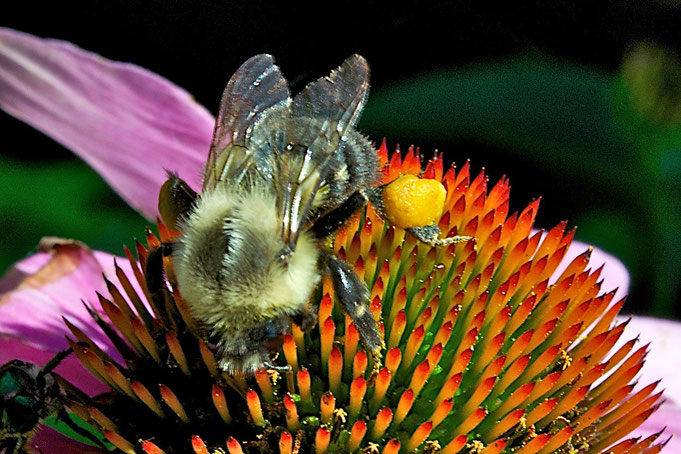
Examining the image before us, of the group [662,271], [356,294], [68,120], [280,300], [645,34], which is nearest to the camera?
[280,300]

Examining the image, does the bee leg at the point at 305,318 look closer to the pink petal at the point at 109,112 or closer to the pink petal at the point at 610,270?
the pink petal at the point at 109,112

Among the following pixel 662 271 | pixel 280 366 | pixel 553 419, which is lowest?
pixel 280 366

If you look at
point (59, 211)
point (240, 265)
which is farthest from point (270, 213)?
point (59, 211)

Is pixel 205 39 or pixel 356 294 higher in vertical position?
pixel 205 39

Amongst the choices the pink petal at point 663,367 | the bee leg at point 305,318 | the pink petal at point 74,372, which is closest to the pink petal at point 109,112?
the pink petal at point 74,372

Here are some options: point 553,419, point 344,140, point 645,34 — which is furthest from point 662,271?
point 344,140

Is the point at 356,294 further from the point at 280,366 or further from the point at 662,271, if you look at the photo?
the point at 662,271
